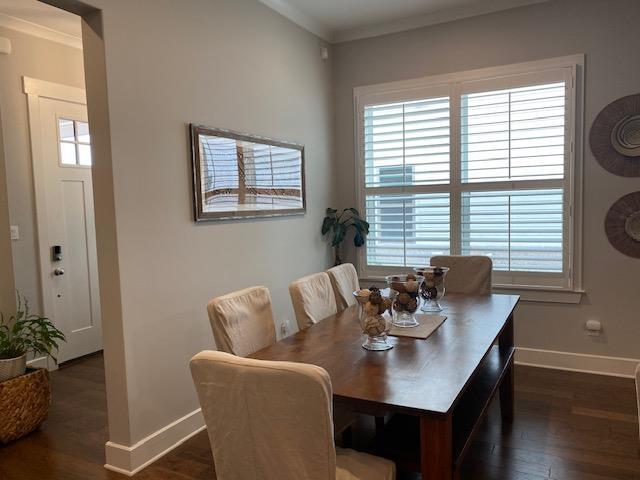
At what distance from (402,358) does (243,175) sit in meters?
1.96

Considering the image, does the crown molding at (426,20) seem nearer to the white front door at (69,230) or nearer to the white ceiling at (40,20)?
the white ceiling at (40,20)

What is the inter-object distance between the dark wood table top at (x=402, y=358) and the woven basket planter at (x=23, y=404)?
6.01 feet

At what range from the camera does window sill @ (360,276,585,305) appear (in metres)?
3.86

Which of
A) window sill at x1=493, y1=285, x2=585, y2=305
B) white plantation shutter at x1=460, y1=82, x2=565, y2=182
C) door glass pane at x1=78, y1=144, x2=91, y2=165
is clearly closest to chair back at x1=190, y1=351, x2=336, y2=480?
window sill at x1=493, y1=285, x2=585, y2=305

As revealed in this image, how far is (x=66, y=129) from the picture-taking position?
14.8 ft

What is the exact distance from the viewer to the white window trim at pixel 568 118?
12.3 feet

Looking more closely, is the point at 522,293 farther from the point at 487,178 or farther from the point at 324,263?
the point at 324,263

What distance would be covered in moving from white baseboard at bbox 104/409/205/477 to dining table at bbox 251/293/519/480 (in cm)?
109

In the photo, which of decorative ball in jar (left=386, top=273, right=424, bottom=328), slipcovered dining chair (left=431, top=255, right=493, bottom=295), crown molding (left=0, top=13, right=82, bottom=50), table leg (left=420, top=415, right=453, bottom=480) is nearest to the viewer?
table leg (left=420, top=415, right=453, bottom=480)

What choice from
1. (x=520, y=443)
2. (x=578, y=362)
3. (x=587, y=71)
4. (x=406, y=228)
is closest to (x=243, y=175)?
(x=406, y=228)

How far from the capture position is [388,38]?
14.6 feet

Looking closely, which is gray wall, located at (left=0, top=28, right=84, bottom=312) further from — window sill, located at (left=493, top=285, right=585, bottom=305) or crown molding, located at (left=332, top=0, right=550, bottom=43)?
window sill, located at (left=493, top=285, right=585, bottom=305)

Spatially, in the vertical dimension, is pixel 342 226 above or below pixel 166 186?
below

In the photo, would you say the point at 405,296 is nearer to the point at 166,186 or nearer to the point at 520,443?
the point at 520,443
